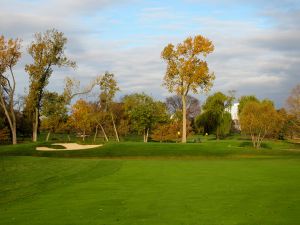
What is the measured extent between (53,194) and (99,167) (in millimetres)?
9467

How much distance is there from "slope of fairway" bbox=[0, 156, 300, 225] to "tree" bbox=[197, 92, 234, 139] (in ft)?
203

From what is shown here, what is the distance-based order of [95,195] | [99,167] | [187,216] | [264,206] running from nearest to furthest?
[187,216] < [264,206] < [95,195] < [99,167]

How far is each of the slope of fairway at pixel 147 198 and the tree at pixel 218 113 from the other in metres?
61.9

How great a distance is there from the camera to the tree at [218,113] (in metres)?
80.0

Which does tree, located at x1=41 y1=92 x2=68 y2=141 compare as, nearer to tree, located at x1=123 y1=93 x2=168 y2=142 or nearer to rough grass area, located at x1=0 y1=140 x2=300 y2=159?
rough grass area, located at x1=0 y1=140 x2=300 y2=159

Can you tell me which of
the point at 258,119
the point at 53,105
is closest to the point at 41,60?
the point at 53,105

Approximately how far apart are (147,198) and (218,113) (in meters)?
69.6

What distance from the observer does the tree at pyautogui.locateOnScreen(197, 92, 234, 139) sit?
80.0m

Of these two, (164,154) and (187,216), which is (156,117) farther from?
(187,216)

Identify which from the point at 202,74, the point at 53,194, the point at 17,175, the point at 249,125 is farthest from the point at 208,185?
the point at 249,125

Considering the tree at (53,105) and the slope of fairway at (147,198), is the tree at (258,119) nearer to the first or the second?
the tree at (53,105)

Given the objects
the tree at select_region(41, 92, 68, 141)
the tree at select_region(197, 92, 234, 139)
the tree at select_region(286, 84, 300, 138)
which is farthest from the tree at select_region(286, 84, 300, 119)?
the tree at select_region(41, 92, 68, 141)

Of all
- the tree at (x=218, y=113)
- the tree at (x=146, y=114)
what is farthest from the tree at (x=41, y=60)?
the tree at (x=218, y=113)

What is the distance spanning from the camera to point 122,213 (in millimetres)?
9836
